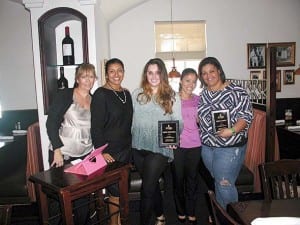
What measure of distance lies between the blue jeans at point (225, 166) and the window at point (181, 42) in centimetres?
379

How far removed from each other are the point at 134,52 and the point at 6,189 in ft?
12.1

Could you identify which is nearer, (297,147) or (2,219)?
(2,219)

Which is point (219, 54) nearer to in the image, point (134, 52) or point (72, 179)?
point (134, 52)

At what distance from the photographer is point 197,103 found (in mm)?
2520

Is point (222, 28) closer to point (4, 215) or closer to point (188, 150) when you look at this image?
point (188, 150)

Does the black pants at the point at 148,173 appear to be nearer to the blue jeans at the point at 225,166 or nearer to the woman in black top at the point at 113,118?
the woman in black top at the point at 113,118

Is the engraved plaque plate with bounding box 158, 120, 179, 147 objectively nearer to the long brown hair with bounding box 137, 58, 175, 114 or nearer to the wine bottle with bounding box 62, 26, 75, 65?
the long brown hair with bounding box 137, 58, 175, 114

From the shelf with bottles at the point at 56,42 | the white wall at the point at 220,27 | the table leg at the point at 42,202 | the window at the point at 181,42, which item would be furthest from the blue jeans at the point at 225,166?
the white wall at the point at 220,27

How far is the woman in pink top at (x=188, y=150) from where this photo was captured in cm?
245

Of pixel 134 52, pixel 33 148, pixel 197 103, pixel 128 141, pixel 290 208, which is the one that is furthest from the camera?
pixel 134 52

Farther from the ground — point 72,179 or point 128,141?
point 128,141

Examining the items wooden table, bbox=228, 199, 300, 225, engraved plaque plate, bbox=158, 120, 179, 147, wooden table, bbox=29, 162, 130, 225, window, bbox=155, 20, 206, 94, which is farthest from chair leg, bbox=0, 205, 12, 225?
window, bbox=155, 20, 206, 94

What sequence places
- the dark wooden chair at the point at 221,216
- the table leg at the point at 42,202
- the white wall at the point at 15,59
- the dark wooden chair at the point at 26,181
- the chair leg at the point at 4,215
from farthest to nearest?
the white wall at the point at 15,59, the dark wooden chair at the point at 26,181, the table leg at the point at 42,202, the chair leg at the point at 4,215, the dark wooden chair at the point at 221,216

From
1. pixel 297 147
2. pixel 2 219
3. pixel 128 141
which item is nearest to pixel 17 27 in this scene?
pixel 128 141
